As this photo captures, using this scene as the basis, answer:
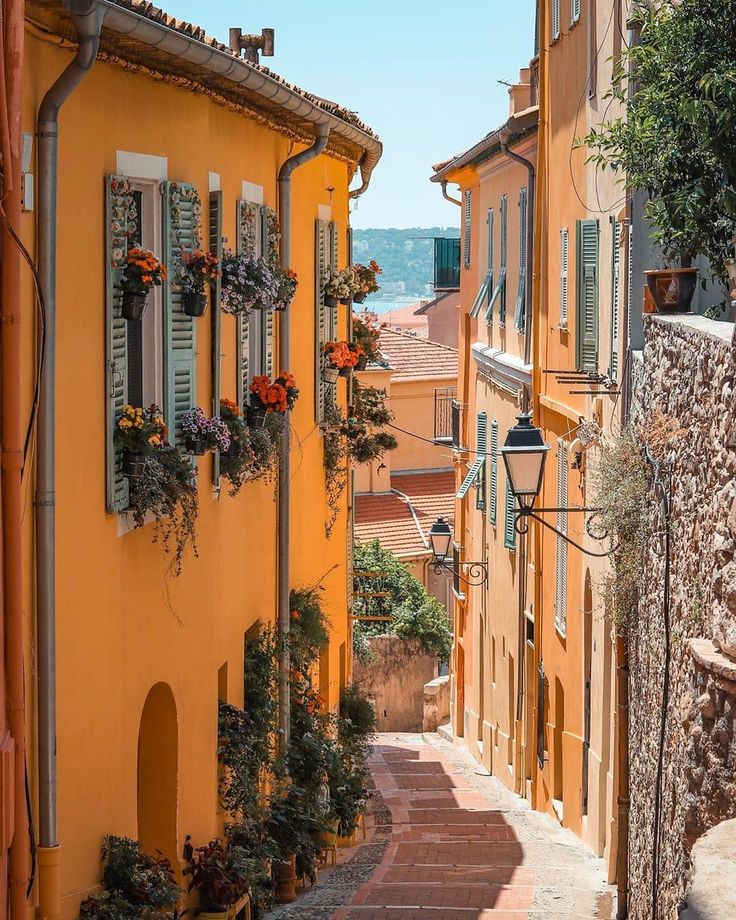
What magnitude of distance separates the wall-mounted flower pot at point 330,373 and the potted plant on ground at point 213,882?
22.7 feet

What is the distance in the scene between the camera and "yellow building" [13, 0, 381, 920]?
7.87 m

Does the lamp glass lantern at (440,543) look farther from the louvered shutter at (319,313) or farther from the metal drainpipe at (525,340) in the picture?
the louvered shutter at (319,313)

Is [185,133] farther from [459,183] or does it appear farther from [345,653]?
[459,183]

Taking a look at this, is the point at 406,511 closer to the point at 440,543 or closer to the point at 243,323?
the point at 440,543

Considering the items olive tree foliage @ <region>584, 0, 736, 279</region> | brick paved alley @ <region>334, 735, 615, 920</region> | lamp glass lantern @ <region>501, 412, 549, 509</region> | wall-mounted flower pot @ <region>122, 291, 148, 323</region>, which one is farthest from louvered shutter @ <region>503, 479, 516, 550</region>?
wall-mounted flower pot @ <region>122, 291, 148, 323</region>

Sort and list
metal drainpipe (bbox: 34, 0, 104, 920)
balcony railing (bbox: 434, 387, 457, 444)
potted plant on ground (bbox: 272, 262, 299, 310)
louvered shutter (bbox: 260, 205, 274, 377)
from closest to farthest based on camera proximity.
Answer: metal drainpipe (bbox: 34, 0, 104, 920), potted plant on ground (bbox: 272, 262, 299, 310), louvered shutter (bbox: 260, 205, 274, 377), balcony railing (bbox: 434, 387, 457, 444)

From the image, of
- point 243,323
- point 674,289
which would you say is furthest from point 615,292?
point 243,323

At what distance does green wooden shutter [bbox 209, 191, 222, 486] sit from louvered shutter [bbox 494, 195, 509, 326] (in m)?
14.3

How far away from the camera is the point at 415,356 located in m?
44.6

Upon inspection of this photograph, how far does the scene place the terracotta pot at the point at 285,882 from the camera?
1430 cm

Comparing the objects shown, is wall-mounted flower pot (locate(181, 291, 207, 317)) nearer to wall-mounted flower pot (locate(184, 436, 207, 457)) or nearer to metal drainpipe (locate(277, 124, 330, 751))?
wall-mounted flower pot (locate(184, 436, 207, 457))

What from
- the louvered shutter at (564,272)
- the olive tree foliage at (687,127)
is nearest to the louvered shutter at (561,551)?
the louvered shutter at (564,272)

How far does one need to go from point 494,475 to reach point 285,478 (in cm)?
1141

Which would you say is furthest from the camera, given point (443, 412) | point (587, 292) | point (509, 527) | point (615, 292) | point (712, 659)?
point (443, 412)
